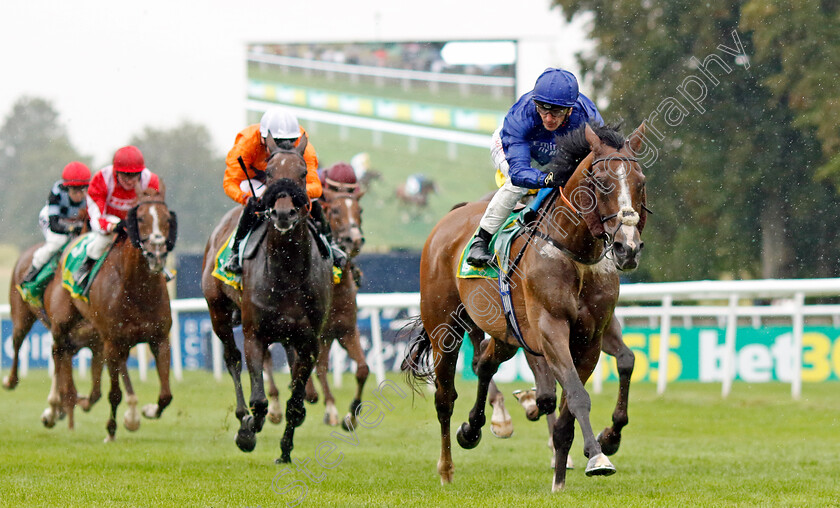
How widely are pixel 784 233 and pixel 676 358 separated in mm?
5722

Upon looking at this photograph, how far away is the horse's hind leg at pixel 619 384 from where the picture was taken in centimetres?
648

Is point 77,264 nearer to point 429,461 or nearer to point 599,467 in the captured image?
point 429,461

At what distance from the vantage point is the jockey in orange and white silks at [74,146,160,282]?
9.33 meters

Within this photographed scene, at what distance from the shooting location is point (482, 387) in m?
7.14

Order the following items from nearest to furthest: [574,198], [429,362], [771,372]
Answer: [574,198]
[429,362]
[771,372]

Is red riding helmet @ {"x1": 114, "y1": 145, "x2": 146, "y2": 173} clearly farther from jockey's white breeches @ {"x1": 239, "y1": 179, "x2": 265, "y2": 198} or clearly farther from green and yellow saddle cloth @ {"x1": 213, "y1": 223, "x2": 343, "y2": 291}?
green and yellow saddle cloth @ {"x1": 213, "y1": 223, "x2": 343, "y2": 291}

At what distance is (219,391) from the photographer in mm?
14672

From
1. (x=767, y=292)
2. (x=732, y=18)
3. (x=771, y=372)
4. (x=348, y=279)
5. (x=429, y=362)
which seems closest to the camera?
(x=429, y=362)

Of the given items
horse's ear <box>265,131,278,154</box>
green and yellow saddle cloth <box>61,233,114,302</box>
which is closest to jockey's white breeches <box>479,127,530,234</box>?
horse's ear <box>265,131,278,154</box>

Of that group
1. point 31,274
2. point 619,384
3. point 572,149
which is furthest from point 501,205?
point 31,274

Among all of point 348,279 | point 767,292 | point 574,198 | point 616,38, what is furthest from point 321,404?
point 616,38

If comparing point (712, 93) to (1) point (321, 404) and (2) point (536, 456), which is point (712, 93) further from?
(2) point (536, 456)

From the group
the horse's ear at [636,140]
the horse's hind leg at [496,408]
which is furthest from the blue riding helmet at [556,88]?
the horse's hind leg at [496,408]

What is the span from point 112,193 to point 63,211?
166 cm
